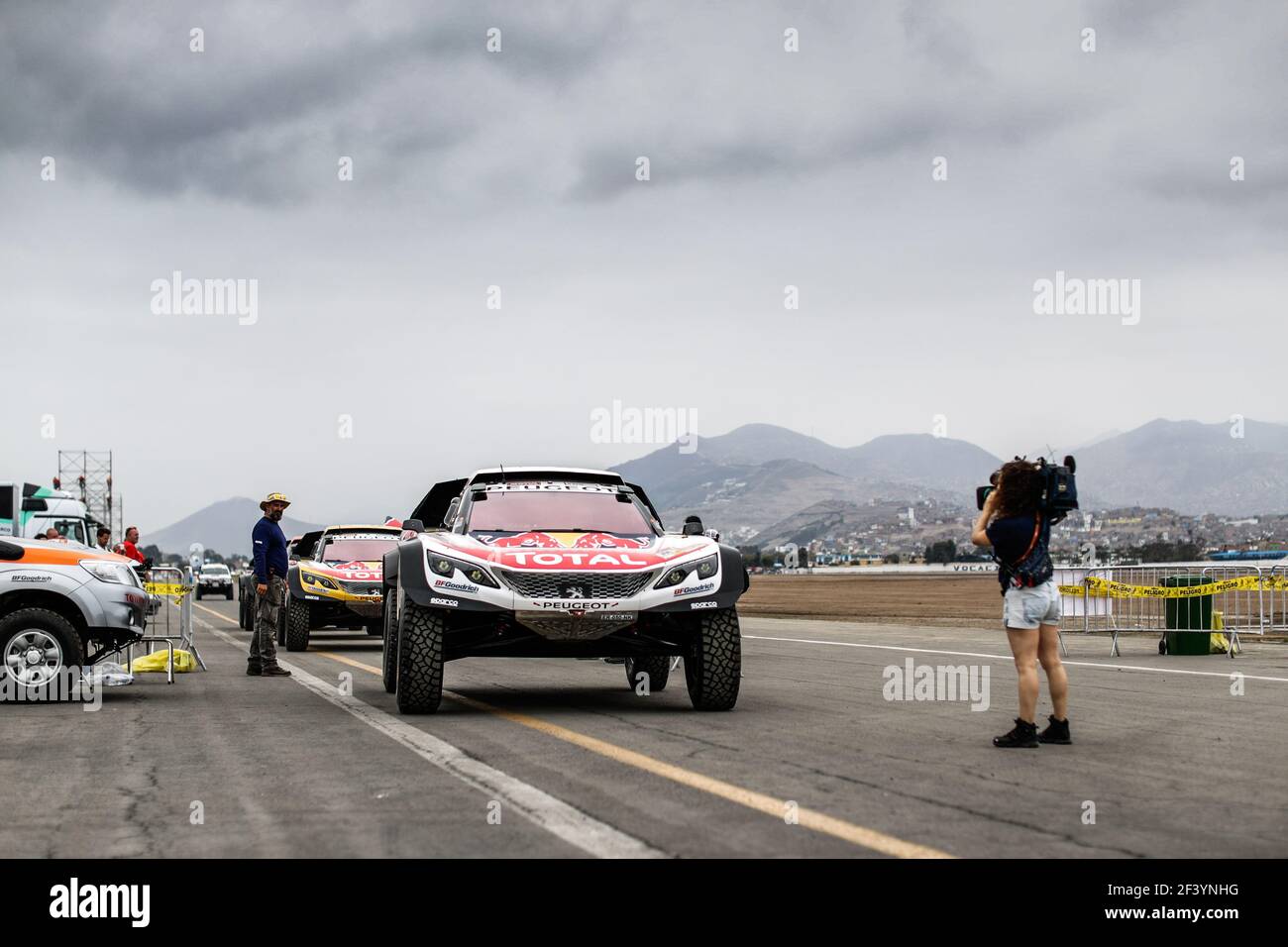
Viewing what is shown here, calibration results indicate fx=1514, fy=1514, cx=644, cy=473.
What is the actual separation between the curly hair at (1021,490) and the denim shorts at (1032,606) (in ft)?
1.59

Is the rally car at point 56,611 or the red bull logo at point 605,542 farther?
the rally car at point 56,611

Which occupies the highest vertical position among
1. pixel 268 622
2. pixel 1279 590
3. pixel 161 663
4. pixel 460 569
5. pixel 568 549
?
pixel 568 549

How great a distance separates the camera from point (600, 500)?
12.7 metres

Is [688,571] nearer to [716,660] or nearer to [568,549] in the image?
[716,660]

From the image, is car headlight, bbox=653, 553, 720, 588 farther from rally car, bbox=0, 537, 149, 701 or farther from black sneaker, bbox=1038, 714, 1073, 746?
rally car, bbox=0, 537, 149, 701

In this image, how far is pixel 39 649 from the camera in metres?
12.8

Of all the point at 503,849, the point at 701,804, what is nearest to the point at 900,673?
the point at 701,804

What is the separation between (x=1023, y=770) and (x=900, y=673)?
313 inches

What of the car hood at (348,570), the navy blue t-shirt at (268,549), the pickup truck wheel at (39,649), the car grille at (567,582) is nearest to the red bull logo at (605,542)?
the car grille at (567,582)

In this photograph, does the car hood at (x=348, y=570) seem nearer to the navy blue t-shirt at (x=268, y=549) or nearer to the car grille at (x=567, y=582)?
the navy blue t-shirt at (x=268, y=549)

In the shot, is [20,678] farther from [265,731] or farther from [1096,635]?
[1096,635]

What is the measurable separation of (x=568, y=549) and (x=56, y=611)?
495 cm

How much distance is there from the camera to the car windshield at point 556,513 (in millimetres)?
12234
